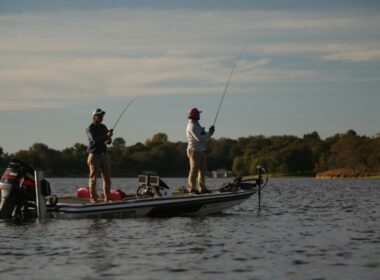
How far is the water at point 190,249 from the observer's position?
11.2m

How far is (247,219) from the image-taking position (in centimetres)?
1983

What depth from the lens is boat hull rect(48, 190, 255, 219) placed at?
18.2m

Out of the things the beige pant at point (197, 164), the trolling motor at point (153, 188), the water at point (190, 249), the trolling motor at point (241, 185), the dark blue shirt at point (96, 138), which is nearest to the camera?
the water at point (190, 249)

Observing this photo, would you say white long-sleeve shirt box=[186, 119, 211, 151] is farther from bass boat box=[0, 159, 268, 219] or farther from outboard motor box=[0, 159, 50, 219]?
outboard motor box=[0, 159, 50, 219]

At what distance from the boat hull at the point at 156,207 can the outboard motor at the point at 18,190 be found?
59 centimetres

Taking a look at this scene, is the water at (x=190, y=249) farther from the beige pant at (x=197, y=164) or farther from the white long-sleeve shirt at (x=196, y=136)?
the white long-sleeve shirt at (x=196, y=136)

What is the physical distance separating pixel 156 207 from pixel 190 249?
570cm

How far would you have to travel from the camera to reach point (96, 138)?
1802cm

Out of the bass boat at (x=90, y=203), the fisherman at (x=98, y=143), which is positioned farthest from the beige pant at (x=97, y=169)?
the bass boat at (x=90, y=203)

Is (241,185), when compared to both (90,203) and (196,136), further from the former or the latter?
(90,203)

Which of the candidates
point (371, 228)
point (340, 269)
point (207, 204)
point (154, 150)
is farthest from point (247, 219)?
point (154, 150)

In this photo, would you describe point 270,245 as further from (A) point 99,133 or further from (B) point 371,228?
(A) point 99,133

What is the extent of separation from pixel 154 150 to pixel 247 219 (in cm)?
11866

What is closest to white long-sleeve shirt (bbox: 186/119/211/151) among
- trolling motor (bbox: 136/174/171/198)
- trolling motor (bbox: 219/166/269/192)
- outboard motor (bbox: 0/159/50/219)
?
trolling motor (bbox: 136/174/171/198)
